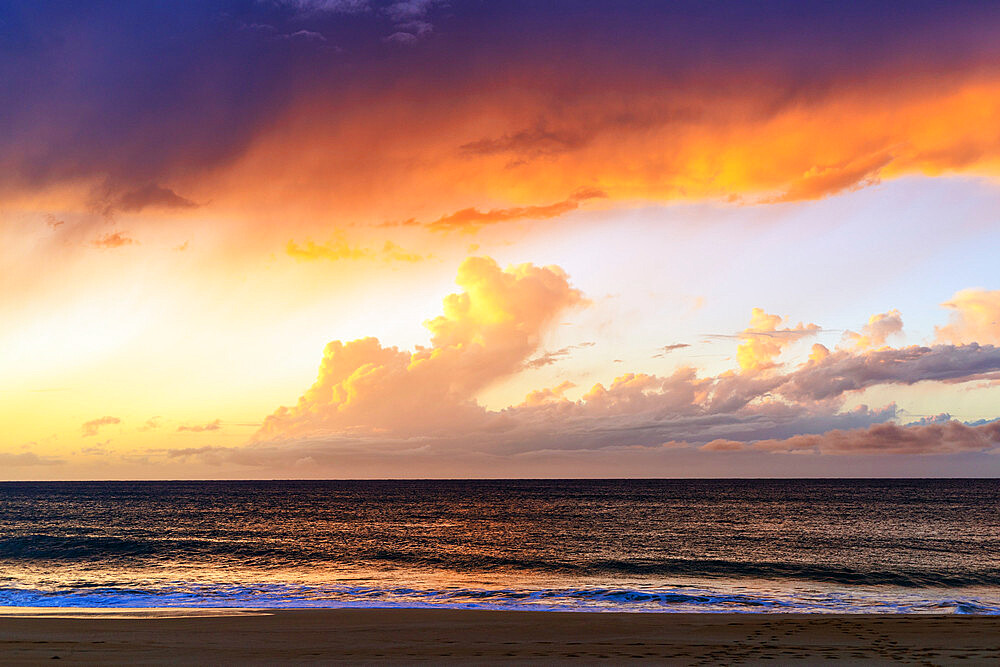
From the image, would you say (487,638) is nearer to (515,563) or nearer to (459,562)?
(515,563)

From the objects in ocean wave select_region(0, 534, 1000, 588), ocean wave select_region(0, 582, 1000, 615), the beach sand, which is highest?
the beach sand

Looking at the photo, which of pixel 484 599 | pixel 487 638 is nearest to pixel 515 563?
pixel 484 599

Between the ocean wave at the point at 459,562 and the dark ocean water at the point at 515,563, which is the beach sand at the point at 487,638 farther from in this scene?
the ocean wave at the point at 459,562

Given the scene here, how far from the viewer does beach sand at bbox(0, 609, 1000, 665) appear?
58.2 feet

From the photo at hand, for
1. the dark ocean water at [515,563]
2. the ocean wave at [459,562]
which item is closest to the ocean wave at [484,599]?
the dark ocean water at [515,563]

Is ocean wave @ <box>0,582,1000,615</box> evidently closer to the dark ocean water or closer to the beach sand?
the dark ocean water

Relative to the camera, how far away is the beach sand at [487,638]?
17750 mm

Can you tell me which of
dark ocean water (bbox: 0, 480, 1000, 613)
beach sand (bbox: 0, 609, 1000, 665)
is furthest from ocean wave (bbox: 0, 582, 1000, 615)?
beach sand (bbox: 0, 609, 1000, 665)

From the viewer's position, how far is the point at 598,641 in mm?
19766

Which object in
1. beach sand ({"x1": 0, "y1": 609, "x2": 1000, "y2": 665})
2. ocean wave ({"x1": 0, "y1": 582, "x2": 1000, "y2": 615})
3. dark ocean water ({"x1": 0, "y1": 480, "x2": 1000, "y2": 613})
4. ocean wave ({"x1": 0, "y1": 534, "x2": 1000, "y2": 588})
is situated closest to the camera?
beach sand ({"x1": 0, "y1": 609, "x2": 1000, "y2": 665})

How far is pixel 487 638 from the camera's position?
66.3ft

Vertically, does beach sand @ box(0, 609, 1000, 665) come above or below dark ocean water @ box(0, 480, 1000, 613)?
above

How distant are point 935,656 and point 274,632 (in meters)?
19.0

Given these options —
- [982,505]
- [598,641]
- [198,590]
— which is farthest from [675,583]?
[982,505]
